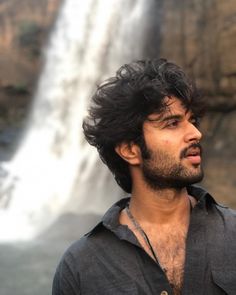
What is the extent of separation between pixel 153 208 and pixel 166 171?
19 cm

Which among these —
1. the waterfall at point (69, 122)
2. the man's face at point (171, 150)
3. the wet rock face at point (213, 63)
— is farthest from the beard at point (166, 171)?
the waterfall at point (69, 122)

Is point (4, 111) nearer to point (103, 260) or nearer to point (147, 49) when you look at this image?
point (147, 49)

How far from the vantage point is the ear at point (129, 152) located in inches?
95.7

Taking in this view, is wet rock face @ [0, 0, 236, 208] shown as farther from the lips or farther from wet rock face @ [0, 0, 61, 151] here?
the lips

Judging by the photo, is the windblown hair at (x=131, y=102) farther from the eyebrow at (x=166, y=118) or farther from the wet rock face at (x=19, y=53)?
the wet rock face at (x=19, y=53)

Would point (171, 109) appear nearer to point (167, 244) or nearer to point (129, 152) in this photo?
point (129, 152)

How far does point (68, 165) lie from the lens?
58.4 ft

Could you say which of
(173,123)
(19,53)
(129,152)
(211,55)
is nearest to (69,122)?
(211,55)

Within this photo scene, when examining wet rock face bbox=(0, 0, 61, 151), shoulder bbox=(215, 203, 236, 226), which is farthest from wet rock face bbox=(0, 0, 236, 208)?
shoulder bbox=(215, 203, 236, 226)

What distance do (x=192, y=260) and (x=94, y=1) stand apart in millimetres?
19271

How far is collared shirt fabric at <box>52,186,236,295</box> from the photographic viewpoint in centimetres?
206

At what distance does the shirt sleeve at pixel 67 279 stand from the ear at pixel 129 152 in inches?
21.0

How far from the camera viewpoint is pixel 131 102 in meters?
2.44

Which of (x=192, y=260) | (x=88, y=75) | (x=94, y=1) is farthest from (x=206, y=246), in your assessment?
(x=94, y=1)
